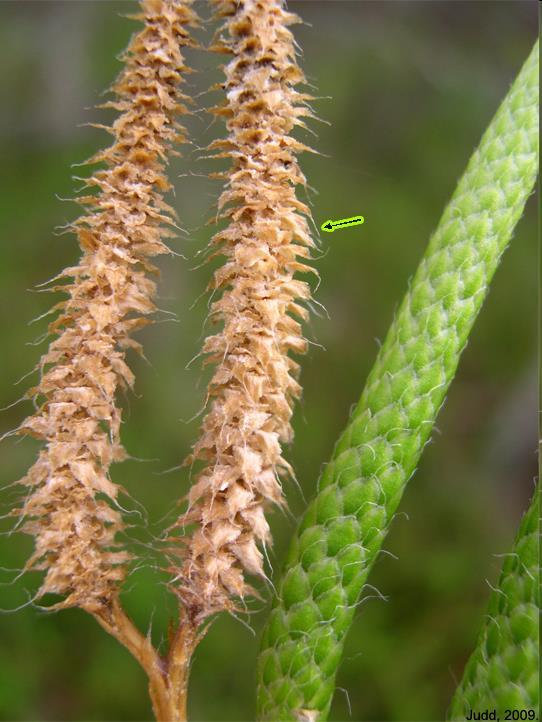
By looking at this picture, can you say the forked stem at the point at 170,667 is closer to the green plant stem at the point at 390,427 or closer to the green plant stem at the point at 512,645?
the green plant stem at the point at 390,427

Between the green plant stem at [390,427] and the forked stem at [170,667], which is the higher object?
the green plant stem at [390,427]

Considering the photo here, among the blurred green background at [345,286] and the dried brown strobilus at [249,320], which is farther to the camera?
the blurred green background at [345,286]

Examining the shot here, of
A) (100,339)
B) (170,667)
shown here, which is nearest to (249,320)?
(100,339)

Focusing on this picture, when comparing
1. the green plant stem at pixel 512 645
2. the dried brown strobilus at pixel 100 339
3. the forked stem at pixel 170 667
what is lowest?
the forked stem at pixel 170 667

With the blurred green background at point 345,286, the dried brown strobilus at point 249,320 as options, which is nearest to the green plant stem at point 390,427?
the dried brown strobilus at point 249,320

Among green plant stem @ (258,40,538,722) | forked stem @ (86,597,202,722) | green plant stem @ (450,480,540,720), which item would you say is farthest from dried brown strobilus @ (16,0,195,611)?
green plant stem @ (450,480,540,720)

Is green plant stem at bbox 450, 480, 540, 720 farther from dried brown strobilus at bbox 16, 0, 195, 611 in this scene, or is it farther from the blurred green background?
the blurred green background

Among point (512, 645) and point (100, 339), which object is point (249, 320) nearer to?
point (100, 339)
